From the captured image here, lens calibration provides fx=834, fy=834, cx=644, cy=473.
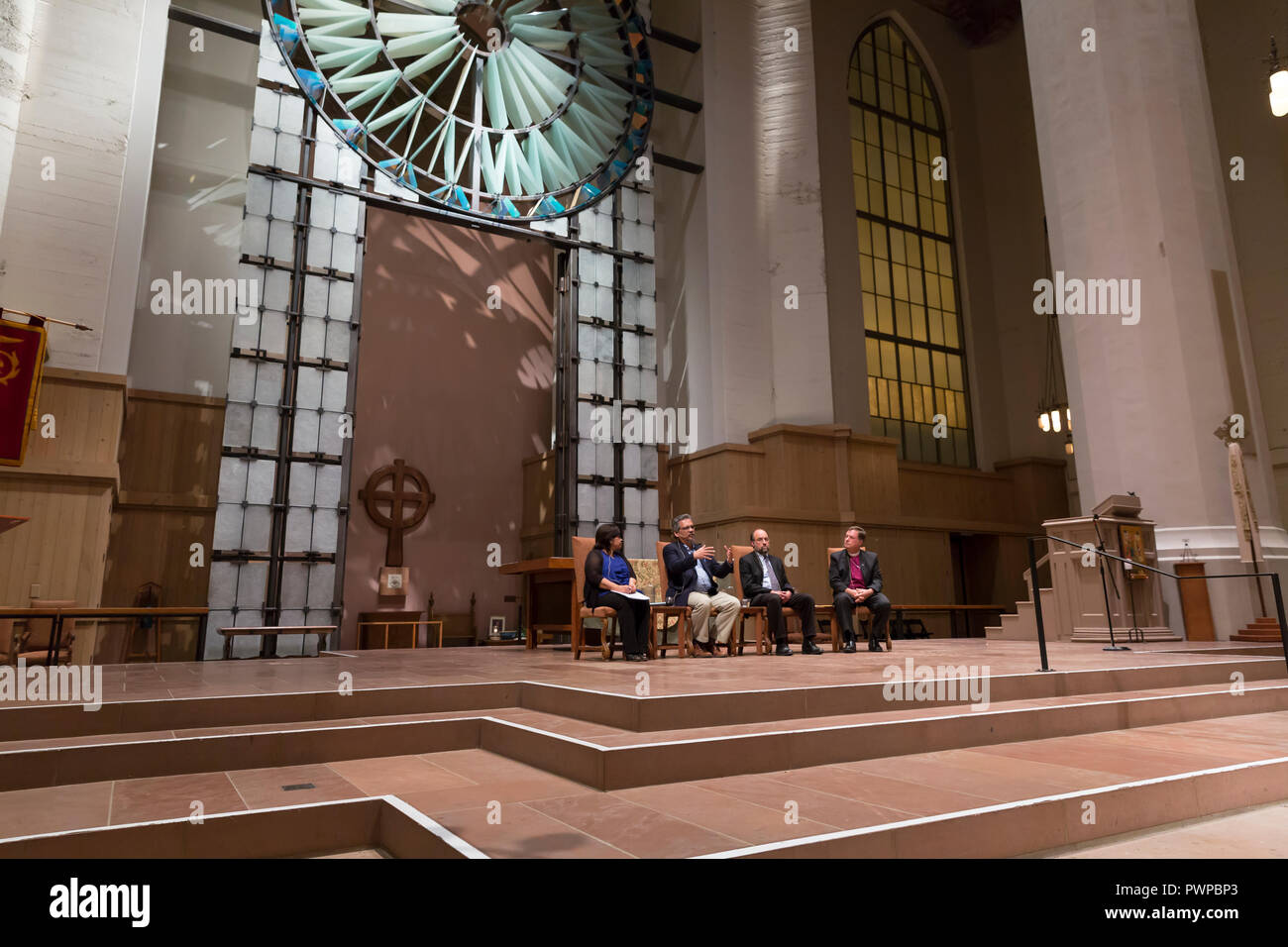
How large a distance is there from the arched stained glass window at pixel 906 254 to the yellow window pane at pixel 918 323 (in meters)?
0.02

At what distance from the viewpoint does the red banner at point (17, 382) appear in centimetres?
702

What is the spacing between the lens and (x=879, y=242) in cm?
1514

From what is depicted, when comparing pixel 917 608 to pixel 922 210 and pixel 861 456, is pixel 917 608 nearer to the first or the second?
pixel 861 456

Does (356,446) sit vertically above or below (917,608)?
above

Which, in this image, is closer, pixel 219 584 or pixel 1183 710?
pixel 1183 710

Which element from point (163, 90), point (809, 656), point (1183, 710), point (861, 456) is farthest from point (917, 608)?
point (163, 90)

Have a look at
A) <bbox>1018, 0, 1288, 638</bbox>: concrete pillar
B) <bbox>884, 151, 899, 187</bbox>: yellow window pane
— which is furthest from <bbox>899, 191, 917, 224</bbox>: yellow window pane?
<bbox>1018, 0, 1288, 638</bbox>: concrete pillar

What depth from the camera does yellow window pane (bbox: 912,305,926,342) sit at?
50.1ft

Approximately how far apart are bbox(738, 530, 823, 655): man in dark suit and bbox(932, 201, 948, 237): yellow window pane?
11221mm
